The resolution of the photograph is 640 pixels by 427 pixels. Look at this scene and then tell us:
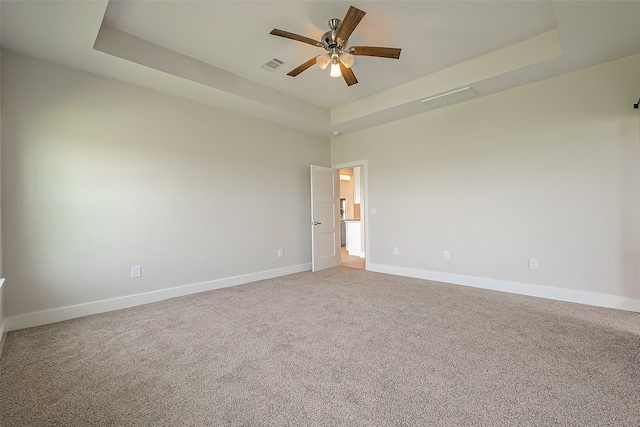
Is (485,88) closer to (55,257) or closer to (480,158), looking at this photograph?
(480,158)

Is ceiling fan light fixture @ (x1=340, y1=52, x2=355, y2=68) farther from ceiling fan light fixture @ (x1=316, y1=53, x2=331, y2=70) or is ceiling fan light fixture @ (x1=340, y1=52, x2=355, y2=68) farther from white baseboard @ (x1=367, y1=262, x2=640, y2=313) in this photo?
white baseboard @ (x1=367, y1=262, x2=640, y2=313)

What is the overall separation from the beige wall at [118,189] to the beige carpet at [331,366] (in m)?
0.53

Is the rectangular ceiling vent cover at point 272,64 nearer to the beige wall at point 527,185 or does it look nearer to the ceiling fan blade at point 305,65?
the ceiling fan blade at point 305,65

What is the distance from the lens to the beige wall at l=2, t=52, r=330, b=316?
2693 millimetres

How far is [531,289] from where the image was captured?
348 cm

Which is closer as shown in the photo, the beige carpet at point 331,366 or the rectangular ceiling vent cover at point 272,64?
the beige carpet at point 331,366

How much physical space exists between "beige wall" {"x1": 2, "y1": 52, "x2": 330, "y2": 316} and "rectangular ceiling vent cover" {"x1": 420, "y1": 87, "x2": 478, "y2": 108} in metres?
2.62

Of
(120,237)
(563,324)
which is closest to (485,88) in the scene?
(563,324)

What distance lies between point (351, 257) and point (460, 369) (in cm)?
512

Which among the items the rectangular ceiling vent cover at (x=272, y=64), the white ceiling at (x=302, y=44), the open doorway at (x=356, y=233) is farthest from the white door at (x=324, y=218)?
the rectangular ceiling vent cover at (x=272, y=64)

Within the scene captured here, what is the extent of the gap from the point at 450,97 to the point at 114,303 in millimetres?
4970

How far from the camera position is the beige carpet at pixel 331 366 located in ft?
4.81

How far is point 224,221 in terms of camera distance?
163 inches

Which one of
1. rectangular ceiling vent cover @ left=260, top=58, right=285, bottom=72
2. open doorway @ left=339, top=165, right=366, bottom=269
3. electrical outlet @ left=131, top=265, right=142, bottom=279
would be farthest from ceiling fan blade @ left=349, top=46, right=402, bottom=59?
open doorway @ left=339, top=165, right=366, bottom=269
